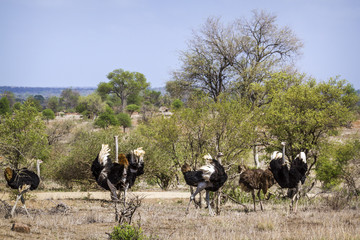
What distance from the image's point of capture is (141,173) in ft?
43.0

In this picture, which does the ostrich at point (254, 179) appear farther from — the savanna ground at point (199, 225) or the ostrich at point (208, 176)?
the ostrich at point (208, 176)

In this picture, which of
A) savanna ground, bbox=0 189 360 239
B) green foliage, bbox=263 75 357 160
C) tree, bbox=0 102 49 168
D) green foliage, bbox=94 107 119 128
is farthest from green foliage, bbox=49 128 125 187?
green foliage, bbox=94 107 119 128

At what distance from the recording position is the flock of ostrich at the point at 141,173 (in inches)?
478

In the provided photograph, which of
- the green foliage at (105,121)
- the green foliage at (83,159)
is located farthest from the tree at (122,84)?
Answer: the green foliage at (83,159)

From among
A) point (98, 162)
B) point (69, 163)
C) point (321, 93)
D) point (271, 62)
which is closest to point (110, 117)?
point (271, 62)

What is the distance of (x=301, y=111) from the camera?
21328 mm

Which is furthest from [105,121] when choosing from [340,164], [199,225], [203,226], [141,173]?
[203,226]

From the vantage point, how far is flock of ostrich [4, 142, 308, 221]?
12148 millimetres

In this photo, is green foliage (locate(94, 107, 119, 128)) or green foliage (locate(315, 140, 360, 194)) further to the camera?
green foliage (locate(94, 107, 119, 128))

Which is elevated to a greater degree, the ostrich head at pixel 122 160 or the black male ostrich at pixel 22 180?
the ostrich head at pixel 122 160

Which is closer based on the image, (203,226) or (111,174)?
(203,226)

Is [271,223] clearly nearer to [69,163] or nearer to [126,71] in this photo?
[69,163]

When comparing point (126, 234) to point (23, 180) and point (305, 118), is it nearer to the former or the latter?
point (23, 180)

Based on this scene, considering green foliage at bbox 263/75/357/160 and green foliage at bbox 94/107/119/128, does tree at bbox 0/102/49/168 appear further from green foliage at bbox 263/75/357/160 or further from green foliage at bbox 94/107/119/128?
green foliage at bbox 94/107/119/128
